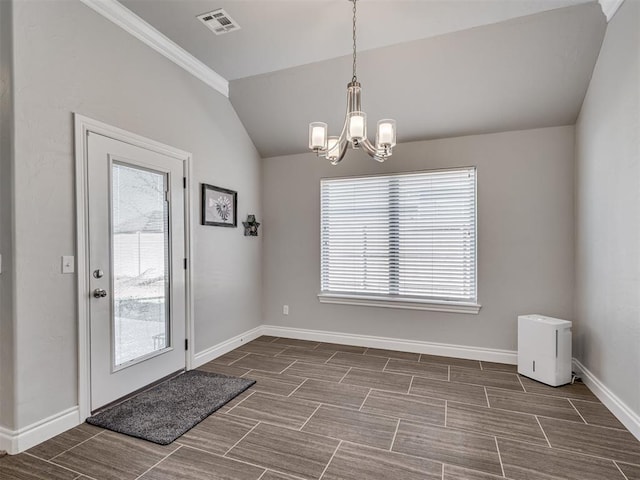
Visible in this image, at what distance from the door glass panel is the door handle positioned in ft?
0.34

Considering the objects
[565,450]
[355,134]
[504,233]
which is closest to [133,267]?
[355,134]

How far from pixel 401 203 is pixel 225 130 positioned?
85.5 inches

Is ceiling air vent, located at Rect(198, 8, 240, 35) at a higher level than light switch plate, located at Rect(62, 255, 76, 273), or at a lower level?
higher

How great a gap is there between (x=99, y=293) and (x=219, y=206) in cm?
159

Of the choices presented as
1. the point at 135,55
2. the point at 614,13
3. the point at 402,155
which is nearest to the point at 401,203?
the point at 402,155

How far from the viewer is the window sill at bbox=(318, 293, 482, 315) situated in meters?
3.84

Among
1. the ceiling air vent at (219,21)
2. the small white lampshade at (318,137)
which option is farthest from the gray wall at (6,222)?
the small white lampshade at (318,137)

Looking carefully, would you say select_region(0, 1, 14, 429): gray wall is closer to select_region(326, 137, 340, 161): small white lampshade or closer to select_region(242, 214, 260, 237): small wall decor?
select_region(326, 137, 340, 161): small white lampshade

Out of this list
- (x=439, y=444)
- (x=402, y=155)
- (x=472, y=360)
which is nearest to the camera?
(x=439, y=444)

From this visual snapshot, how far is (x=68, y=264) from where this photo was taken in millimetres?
2402

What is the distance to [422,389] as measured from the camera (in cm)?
306

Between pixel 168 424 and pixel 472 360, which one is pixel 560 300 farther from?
pixel 168 424

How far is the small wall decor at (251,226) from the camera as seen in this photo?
14.4 feet

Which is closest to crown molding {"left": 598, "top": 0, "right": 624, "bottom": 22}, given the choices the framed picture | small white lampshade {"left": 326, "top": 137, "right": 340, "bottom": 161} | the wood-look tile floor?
small white lampshade {"left": 326, "top": 137, "right": 340, "bottom": 161}
